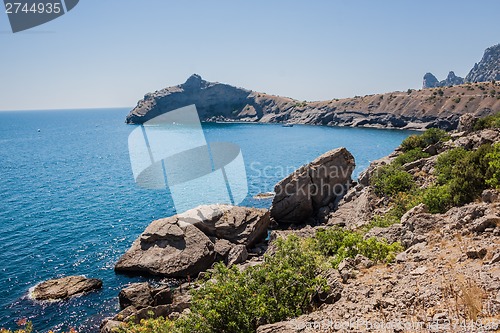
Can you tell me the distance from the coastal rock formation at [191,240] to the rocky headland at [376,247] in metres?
0.11

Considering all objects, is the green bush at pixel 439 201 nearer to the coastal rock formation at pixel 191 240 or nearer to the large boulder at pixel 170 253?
the coastal rock formation at pixel 191 240

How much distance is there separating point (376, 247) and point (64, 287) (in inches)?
1106

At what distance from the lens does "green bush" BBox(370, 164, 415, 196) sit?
30141mm

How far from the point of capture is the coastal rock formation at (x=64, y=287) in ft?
97.4

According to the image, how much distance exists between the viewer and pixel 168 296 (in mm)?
27953

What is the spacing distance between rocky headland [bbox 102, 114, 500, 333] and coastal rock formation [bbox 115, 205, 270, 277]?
0.38 feet

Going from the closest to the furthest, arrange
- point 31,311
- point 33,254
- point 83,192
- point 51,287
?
point 31,311, point 51,287, point 33,254, point 83,192

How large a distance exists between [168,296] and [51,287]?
11.4 meters

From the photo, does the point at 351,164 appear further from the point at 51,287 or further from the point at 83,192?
the point at 83,192

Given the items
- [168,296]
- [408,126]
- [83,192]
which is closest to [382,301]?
[168,296]

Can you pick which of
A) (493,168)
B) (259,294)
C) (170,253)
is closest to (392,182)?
(493,168)

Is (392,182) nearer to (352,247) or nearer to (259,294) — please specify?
(352,247)

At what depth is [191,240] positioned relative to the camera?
117ft

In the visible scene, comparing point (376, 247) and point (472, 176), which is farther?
point (472, 176)
